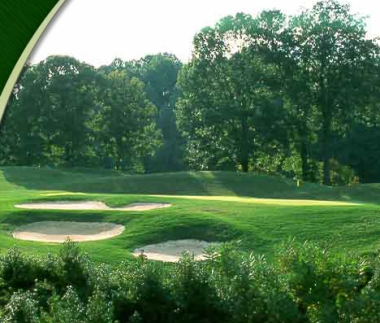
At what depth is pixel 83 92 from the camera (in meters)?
32.6

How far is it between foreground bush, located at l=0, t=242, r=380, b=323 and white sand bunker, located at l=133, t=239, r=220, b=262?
12.4ft

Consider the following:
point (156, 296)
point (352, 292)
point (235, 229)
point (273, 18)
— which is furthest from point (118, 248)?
point (273, 18)

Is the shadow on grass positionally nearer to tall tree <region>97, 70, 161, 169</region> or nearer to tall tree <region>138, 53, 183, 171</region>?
tall tree <region>97, 70, 161, 169</region>

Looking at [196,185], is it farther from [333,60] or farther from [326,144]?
[333,60]

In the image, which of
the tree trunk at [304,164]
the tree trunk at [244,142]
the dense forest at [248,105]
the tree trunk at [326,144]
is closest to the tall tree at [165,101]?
the dense forest at [248,105]

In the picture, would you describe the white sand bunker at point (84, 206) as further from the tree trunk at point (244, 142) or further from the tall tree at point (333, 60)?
the tall tree at point (333, 60)

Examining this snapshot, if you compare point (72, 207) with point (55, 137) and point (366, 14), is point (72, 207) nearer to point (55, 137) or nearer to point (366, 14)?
point (55, 137)

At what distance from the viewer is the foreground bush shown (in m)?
4.41

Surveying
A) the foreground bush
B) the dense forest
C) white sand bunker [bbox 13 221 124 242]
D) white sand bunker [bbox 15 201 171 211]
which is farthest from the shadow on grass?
the foreground bush

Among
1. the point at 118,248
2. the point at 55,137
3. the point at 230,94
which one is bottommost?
the point at 118,248

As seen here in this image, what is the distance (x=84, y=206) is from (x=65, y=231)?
122 inches

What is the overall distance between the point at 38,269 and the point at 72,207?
27.9 ft

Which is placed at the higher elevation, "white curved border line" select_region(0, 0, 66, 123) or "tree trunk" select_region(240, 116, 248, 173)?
"tree trunk" select_region(240, 116, 248, 173)

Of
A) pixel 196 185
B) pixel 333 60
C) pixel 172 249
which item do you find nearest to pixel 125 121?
pixel 196 185
